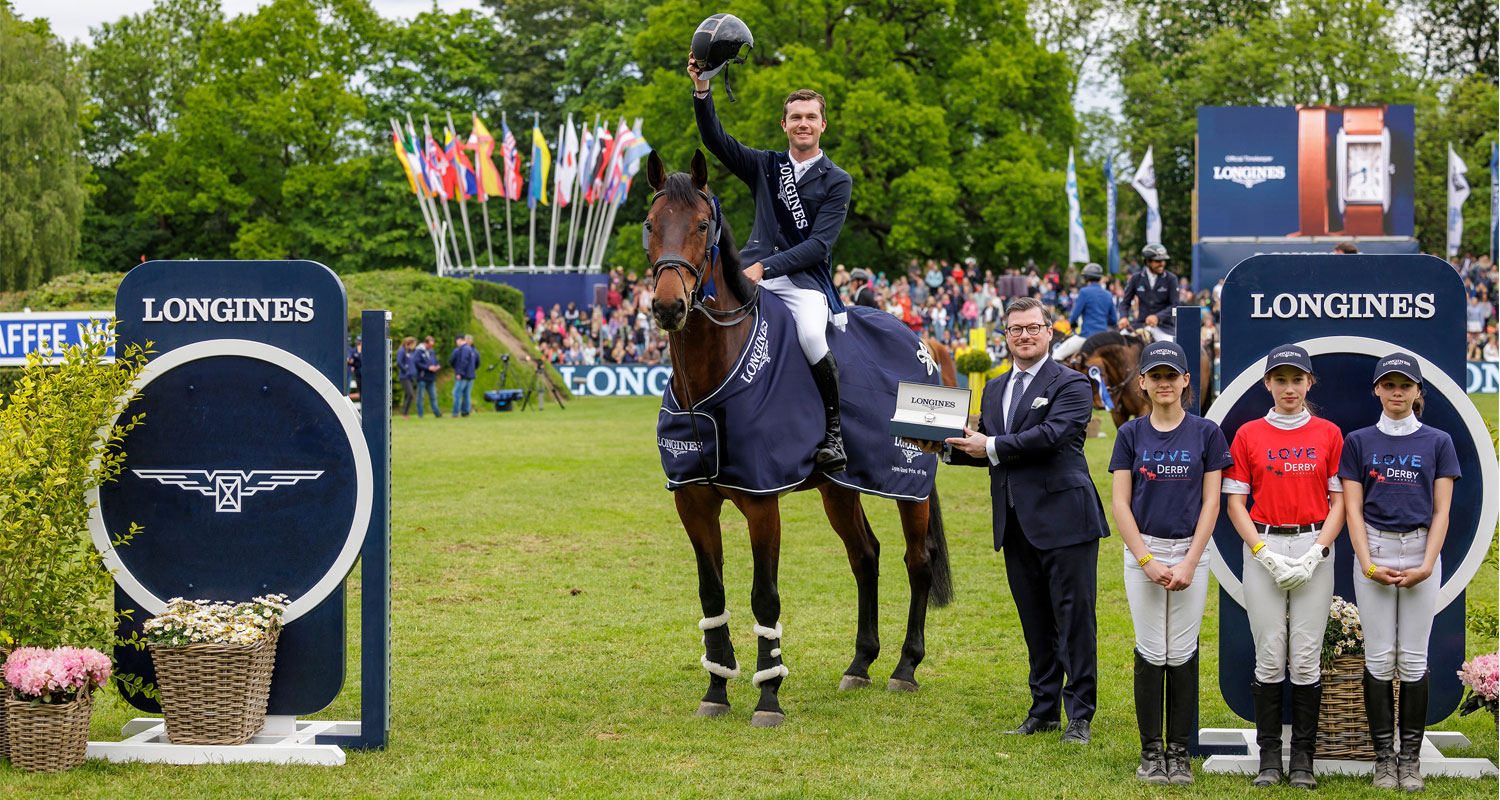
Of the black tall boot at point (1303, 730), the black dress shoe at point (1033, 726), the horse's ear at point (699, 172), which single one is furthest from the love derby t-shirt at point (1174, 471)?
the horse's ear at point (699, 172)

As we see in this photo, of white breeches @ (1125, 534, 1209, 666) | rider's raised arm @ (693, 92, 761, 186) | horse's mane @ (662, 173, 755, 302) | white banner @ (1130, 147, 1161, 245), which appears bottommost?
white breeches @ (1125, 534, 1209, 666)

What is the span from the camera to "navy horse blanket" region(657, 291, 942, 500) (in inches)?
258

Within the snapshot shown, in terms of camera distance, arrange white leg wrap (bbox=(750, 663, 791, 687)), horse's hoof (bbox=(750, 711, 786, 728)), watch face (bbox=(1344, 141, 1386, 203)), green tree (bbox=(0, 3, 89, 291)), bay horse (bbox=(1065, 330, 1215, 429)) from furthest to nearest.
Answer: green tree (bbox=(0, 3, 89, 291)), watch face (bbox=(1344, 141, 1386, 203)), bay horse (bbox=(1065, 330, 1215, 429)), white leg wrap (bbox=(750, 663, 791, 687)), horse's hoof (bbox=(750, 711, 786, 728))

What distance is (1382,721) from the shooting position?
18.0 ft

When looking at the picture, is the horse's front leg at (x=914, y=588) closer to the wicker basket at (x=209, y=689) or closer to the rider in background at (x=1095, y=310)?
the wicker basket at (x=209, y=689)

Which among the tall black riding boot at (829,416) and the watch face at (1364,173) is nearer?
the tall black riding boot at (829,416)

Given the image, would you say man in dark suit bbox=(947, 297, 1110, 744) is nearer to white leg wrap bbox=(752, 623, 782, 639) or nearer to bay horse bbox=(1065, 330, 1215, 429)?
white leg wrap bbox=(752, 623, 782, 639)

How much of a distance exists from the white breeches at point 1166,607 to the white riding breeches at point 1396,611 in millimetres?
650

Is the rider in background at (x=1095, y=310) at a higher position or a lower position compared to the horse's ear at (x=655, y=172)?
lower

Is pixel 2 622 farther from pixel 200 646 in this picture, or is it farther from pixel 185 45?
pixel 185 45

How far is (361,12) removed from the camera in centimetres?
5222

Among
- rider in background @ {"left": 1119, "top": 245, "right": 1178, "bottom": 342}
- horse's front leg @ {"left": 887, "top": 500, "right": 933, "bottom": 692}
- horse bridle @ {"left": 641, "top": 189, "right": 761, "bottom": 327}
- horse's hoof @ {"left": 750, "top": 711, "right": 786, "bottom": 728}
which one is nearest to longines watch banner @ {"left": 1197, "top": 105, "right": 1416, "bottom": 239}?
rider in background @ {"left": 1119, "top": 245, "right": 1178, "bottom": 342}

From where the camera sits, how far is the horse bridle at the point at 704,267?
6.03 meters

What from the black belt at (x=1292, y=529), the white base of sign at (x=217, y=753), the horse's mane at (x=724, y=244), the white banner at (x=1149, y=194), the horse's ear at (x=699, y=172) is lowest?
the white base of sign at (x=217, y=753)
